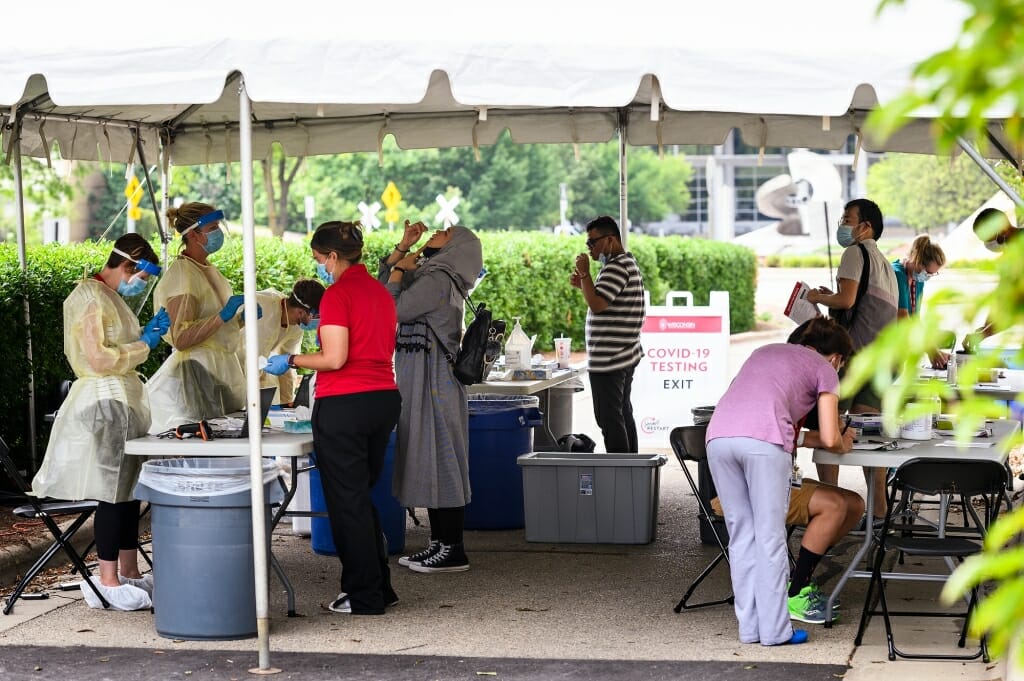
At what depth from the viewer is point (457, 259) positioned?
22.6ft

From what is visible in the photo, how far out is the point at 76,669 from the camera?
17.7 ft

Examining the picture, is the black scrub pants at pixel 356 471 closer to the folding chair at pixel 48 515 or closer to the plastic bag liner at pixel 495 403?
the folding chair at pixel 48 515

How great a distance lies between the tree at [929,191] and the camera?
1870 inches

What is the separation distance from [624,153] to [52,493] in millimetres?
4609

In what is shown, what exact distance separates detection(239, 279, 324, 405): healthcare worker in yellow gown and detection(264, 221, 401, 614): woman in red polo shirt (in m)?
0.91

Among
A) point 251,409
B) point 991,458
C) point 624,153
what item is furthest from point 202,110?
point 991,458

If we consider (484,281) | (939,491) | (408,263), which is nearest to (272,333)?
(408,263)

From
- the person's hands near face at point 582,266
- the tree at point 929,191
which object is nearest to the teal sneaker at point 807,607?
the person's hands near face at point 582,266

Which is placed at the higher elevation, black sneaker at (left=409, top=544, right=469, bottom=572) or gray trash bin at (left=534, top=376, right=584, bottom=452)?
gray trash bin at (left=534, top=376, right=584, bottom=452)

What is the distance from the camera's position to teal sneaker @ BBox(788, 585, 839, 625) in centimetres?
595

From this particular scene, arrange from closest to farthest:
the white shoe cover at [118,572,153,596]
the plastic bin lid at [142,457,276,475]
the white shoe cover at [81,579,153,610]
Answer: the plastic bin lid at [142,457,276,475] < the white shoe cover at [81,579,153,610] < the white shoe cover at [118,572,153,596]

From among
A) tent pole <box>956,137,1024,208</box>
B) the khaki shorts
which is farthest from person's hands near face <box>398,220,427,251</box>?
tent pole <box>956,137,1024,208</box>

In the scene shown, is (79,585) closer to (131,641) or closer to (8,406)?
(131,641)

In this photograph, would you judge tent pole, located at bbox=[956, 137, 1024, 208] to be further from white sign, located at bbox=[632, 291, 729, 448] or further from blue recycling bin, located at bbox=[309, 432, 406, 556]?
white sign, located at bbox=[632, 291, 729, 448]
